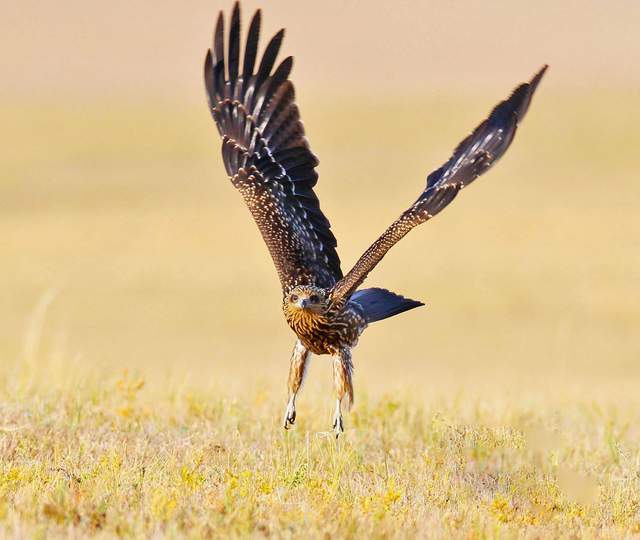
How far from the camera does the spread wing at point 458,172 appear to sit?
7789mm

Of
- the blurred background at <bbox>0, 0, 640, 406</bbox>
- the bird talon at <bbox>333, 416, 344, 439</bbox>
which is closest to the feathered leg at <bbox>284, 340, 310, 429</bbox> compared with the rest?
the bird talon at <bbox>333, 416, 344, 439</bbox>

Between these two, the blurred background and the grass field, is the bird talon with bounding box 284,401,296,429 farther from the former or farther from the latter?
the blurred background

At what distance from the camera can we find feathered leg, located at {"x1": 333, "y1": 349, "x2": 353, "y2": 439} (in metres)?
8.38

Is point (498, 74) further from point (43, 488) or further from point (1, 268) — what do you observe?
point (43, 488)

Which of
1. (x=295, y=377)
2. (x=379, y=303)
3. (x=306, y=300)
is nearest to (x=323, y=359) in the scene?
(x=379, y=303)

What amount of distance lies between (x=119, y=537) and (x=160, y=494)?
525 millimetres

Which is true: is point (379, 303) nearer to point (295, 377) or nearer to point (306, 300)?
point (295, 377)

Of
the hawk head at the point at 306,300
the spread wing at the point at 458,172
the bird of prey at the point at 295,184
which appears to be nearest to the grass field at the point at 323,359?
the bird of prey at the point at 295,184

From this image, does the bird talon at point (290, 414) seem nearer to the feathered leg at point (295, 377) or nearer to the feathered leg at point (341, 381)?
the feathered leg at point (295, 377)

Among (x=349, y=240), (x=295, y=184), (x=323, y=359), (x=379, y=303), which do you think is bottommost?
(x=379, y=303)

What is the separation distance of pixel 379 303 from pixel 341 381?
0.87 metres

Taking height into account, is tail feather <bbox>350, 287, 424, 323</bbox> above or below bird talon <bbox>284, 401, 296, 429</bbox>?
above

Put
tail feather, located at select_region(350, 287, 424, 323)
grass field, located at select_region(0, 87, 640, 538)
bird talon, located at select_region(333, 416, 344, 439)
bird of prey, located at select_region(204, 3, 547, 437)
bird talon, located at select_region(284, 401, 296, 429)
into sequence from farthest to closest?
tail feather, located at select_region(350, 287, 424, 323)
bird talon, located at select_region(284, 401, 296, 429)
bird talon, located at select_region(333, 416, 344, 439)
bird of prey, located at select_region(204, 3, 547, 437)
grass field, located at select_region(0, 87, 640, 538)

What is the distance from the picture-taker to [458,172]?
26.7 ft
